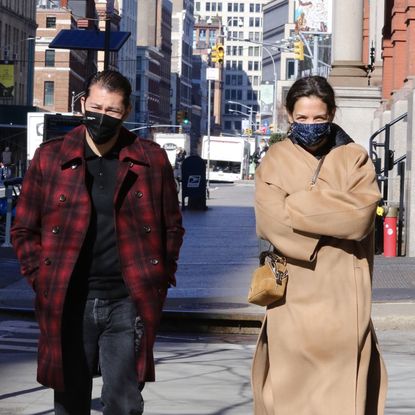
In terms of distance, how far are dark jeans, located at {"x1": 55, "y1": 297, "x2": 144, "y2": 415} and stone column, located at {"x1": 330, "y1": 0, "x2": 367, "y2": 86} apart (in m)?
25.6

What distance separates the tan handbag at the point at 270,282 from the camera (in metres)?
6.17

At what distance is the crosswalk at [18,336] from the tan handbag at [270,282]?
6589 millimetres

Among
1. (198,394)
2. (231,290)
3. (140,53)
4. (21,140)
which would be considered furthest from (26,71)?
(198,394)

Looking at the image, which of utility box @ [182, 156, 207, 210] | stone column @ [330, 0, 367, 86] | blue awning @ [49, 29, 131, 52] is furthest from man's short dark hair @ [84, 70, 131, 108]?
utility box @ [182, 156, 207, 210]

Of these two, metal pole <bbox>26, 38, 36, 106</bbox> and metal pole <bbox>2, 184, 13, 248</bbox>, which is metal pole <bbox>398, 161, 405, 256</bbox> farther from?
metal pole <bbox>26, 38, 36, 106</bbox>

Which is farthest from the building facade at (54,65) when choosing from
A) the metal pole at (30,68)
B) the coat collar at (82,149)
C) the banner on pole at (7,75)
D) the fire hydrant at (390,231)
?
the coat collar at (82,149)

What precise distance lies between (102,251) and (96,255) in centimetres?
3

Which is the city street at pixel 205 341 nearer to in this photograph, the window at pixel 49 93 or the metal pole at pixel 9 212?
the metal pole at pixel 9 212

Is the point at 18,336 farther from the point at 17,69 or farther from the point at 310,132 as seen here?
the point at 17,69

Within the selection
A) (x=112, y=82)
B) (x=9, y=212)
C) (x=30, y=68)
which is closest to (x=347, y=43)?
(x=9, y=212)

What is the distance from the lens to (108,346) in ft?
20.4

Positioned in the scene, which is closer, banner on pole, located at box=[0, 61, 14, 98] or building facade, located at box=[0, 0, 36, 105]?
banner on pole, located at box=[0, 61, 14, 98]

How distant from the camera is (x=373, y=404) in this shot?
6309 mm

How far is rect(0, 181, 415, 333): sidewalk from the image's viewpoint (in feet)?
49.3
